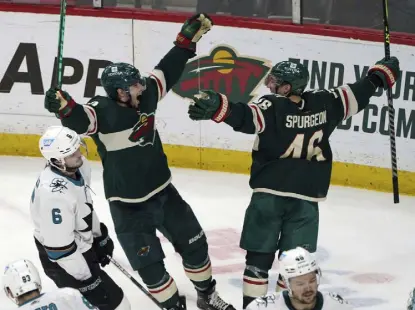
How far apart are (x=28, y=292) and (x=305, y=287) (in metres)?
0.94

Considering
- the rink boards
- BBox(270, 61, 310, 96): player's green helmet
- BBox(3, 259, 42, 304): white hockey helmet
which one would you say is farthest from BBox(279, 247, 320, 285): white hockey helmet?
the rink boards

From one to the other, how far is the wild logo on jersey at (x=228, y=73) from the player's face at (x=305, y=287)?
370 cm

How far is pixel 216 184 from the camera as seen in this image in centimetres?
703

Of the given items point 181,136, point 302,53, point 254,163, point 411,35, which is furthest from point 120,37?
point 254,163

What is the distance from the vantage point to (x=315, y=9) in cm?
685

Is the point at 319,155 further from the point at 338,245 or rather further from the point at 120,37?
the point at 120,37

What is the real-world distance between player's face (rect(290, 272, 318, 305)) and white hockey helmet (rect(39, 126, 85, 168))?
4.39 ft

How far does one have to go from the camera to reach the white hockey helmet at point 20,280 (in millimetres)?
3357

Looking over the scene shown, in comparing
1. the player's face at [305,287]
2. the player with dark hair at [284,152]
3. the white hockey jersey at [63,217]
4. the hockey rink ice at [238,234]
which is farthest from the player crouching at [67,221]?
the player's face at [305,287]

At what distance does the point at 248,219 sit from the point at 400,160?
2358 millimetres

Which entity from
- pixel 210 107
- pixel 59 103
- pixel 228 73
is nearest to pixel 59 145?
pixel 59 103

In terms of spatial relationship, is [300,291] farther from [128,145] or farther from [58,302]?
[128,145]

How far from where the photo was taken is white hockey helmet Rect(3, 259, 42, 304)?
336cm

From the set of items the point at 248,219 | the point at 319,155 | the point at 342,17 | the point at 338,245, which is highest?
the point at 342,17
